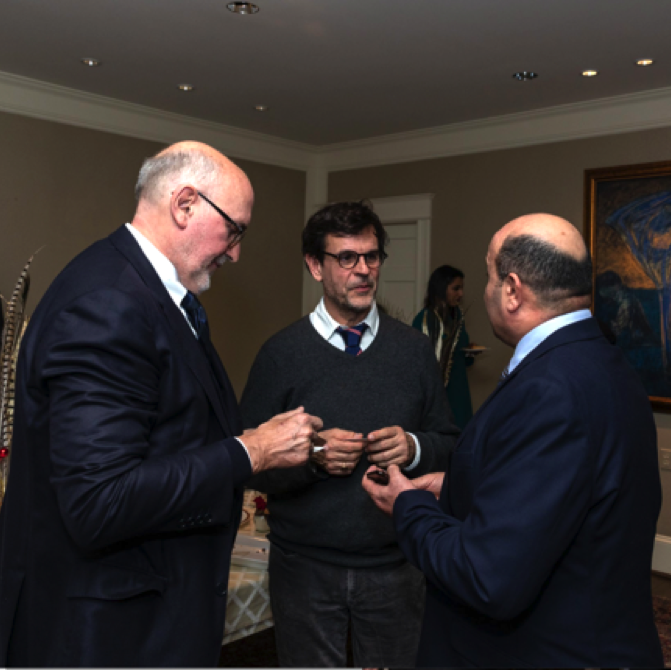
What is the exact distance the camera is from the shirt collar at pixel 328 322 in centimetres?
207

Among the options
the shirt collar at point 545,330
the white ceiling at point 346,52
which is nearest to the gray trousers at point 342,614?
the shirt collar at point 545,330

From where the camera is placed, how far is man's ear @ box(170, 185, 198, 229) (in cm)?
136

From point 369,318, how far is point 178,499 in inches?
41.1

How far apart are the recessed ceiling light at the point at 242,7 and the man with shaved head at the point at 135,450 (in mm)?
2552

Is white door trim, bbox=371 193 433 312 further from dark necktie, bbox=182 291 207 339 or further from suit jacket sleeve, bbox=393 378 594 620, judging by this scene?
suit jacket sleeve, bbox=393 378 594 620

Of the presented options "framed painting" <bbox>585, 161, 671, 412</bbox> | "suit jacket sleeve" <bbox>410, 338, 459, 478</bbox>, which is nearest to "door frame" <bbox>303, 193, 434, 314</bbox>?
"framed painting" <bbox>585, 161, 671, 412</bbox>

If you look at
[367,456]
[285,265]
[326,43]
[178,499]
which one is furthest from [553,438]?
[285,265]

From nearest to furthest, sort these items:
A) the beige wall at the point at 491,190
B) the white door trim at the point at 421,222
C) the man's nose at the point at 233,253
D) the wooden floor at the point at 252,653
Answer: the man's nose at the point at 233,253
the wooden floor at the point at 252,653
the beige wall at the point at 491,190
the white door trim at the point at 421,222

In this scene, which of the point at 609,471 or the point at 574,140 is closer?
the point at 609,471

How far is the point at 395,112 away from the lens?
5.68 meters

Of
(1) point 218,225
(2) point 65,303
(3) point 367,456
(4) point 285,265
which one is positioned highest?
(4) point 285,265

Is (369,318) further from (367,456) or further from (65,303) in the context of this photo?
(65,303)

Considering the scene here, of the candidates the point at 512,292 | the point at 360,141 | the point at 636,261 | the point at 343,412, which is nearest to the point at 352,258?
the point at 343,412

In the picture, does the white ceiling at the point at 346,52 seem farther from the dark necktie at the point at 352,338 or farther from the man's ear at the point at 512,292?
the man's ear at the point at 512,292
